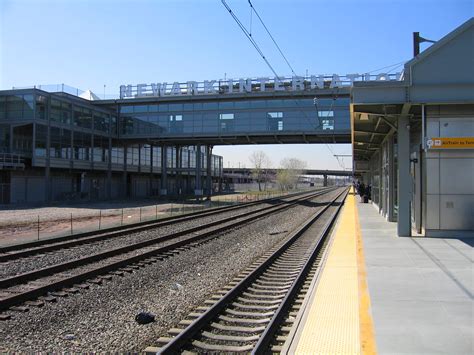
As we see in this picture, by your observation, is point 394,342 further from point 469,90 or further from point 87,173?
point 87,173

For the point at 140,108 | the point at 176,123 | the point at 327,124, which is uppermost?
the point at 140,108

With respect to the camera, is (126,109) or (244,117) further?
(126,109)

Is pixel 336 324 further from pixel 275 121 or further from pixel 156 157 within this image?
pixel 156 157

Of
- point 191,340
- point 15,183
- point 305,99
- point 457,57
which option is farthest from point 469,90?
point 15,183

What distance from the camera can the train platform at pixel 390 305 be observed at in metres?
5.43

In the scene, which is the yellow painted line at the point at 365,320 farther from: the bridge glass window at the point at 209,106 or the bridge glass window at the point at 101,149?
the bridge glass window at the point at 101,149

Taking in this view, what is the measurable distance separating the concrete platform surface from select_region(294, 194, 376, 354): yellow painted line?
0.16m

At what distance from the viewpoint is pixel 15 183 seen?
42.2 metres

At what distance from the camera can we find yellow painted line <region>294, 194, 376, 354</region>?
5449 mm

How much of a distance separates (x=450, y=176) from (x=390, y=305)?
8.85 meters

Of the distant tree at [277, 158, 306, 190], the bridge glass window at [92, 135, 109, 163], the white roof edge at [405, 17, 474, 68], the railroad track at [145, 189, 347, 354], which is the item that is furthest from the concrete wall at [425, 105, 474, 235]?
the distant tree at [277, 158, 306, 190]

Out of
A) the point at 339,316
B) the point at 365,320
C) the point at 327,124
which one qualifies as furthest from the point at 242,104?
the point at 365,320

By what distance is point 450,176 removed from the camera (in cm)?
1445

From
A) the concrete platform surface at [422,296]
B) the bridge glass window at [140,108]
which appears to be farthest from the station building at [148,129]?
the concrete platform surface at [422,296]
